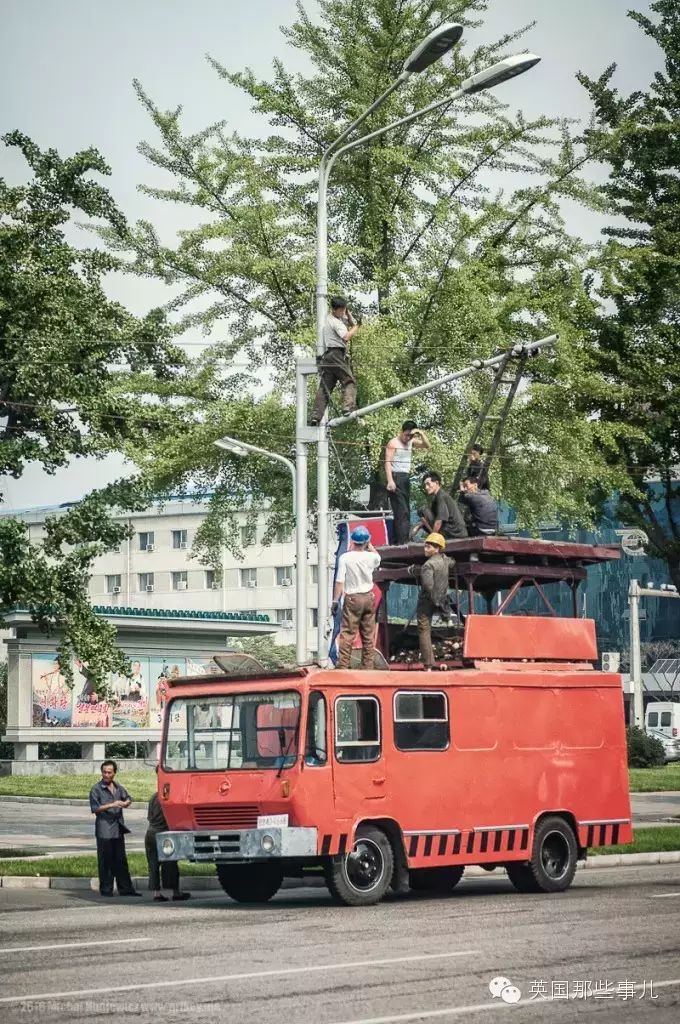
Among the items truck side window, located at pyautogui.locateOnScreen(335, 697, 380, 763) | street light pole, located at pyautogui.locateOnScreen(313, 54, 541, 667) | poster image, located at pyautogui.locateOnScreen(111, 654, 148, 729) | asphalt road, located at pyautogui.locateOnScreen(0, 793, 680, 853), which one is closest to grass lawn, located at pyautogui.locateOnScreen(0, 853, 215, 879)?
asphalt road, located at pyautogui.locateOnScreen(0, 793, 680, 853)

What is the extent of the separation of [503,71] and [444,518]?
5298mm

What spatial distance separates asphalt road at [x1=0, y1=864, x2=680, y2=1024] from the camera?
982 centimetres

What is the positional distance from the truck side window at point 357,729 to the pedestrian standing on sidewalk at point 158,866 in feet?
7.54

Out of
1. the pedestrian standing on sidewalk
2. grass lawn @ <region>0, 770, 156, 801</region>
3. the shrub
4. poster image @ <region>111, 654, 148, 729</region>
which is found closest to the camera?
the pedestrian standing on sidewalk

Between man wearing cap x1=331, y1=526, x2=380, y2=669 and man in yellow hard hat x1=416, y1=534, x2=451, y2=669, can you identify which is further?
Answer: man in yellow hard hat x1=416, y1=534, x2=451, y2=669

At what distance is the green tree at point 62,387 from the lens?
79.1 ft

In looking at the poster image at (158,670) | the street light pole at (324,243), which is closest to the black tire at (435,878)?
the street light pole at (324,243)

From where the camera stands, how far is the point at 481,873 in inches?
917

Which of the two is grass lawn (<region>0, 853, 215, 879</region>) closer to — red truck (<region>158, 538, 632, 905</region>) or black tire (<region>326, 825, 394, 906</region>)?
red truck (<region>158, 538, 632, 905</region>)

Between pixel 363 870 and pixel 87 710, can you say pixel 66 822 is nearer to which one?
pixel 363 870

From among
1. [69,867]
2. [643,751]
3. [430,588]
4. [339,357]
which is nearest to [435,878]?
[430,588]

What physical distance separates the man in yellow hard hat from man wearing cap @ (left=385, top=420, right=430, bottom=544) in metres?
2.84

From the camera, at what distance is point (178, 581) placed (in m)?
98.5

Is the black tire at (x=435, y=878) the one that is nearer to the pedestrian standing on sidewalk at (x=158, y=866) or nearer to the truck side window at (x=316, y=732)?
the pedestrian standing on sidewalk at (x=158, y=866)
